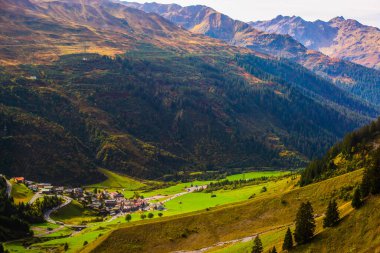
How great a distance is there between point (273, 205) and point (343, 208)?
33.8 metres

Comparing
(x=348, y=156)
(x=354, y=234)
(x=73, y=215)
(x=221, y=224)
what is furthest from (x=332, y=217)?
(x=73, y=215)

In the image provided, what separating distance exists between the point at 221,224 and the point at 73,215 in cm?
9437

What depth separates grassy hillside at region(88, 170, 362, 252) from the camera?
111 metres

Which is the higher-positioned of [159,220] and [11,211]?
[159,220]

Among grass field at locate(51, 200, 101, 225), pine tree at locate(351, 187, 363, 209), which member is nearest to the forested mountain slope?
pine tree at locate(351, 187, 363, 209)

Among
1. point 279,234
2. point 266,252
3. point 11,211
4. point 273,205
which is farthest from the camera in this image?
point 11,211

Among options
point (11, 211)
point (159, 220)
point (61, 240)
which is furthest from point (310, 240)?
point (11, 211)

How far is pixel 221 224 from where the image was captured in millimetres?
119250

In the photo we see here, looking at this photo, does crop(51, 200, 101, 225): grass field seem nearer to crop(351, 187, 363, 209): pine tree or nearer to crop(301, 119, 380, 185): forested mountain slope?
crop(301, 119, 380, 185): forested mountain slope

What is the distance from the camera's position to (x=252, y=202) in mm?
125000

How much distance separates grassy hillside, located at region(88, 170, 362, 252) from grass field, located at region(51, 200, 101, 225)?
233 ft

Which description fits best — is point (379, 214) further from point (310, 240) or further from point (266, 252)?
point (266, 252)

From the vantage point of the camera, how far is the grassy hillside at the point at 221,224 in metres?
111

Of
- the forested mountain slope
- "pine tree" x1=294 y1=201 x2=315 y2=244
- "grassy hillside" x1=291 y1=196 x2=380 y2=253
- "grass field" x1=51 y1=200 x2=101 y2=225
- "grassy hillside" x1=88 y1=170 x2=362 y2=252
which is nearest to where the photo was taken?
"grassy hillside" x1=291 y1=196 x2=380 y2=253
